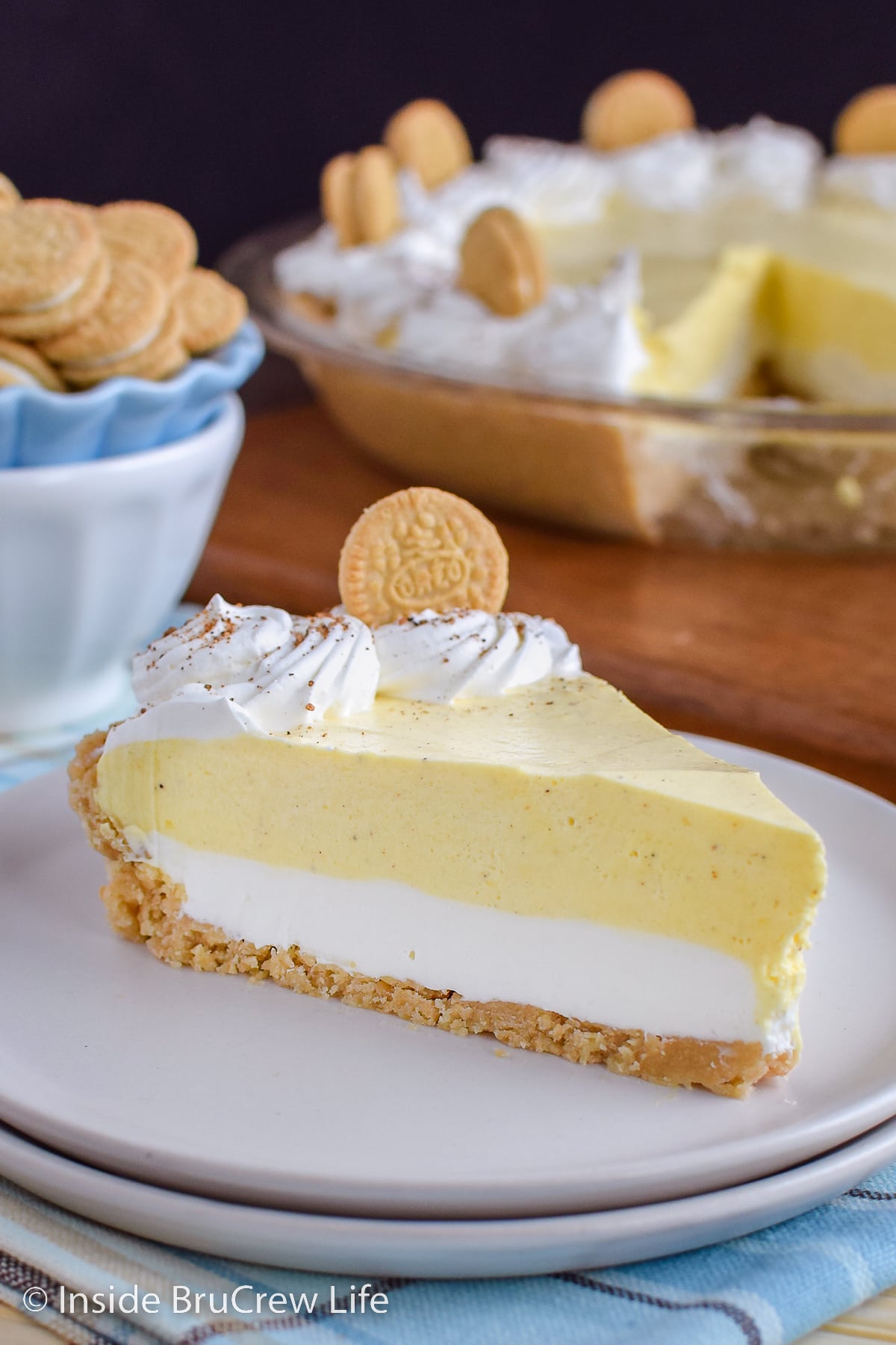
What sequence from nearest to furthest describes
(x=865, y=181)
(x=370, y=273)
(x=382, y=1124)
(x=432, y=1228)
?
(x=432, y=1228)
(x=382, y=1124)
(x=370, y=273)
(x=865, y=181)

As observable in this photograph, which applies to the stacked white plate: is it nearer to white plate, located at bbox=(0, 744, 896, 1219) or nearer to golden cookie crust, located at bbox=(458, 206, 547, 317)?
white plate, located at bbox=(0, 744, 896, 1219)

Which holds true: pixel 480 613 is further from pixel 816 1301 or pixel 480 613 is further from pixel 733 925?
pixel 816 1301

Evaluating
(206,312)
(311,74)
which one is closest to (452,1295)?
(206,312)

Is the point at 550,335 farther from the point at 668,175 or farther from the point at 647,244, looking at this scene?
the point at 668,175

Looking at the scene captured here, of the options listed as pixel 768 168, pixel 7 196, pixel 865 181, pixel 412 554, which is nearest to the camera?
pixel 412 554

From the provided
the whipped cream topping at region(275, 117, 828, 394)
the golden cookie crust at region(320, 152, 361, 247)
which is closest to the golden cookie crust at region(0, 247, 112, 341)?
the whipped cream topping at region(275, 117, 828, 394)

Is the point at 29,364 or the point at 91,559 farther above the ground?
the point at 29,364

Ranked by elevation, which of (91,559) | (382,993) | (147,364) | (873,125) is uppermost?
(873,125)
